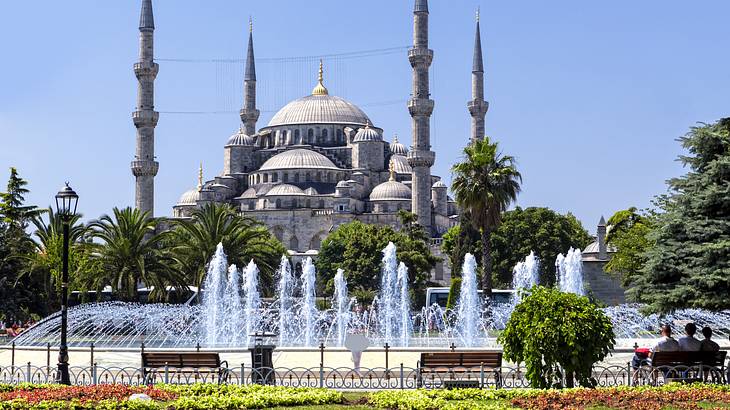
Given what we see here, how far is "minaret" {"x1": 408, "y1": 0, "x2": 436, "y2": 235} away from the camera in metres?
60.3

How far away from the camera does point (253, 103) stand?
3223 inches

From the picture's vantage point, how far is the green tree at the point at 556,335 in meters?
12.8

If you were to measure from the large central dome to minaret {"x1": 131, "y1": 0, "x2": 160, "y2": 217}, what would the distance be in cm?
2649

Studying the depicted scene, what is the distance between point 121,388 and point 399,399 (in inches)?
137

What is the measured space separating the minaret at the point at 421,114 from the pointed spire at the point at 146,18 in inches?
570

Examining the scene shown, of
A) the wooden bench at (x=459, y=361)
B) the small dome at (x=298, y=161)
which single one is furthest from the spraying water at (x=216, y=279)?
the small dome at (x=298, y=161)

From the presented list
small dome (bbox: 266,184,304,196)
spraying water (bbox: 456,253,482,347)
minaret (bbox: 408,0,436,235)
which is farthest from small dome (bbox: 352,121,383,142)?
spraying water (bbox: 456,253,482,347)

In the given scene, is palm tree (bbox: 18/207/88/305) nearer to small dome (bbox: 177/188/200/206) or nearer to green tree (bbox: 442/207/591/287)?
green tree (bbox: 442/207/591/287)

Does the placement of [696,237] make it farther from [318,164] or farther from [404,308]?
[318,164]

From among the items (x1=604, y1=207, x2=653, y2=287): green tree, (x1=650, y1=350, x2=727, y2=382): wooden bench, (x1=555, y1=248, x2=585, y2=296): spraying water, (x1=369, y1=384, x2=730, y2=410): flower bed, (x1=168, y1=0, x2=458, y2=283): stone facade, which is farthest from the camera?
(x1=168, y1=0, x2=458, y2=283): stone facade

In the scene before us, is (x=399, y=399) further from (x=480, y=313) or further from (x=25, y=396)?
(x=480, y=313)

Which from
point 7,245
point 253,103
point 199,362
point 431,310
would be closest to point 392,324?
point 431,310

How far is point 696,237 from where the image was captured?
16750 millimetres

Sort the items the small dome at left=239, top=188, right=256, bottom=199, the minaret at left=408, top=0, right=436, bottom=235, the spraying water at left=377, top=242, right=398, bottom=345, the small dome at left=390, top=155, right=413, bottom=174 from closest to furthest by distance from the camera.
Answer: the spraying water at left=377, top=242, right=398, bottom=345 < the minaret at left=408, top=0, right=436, bottom=235 < the small dome at left=239, top=188, right=256, bottom=199 < the small dome at left=390, top=155, right=413, bottom=174
